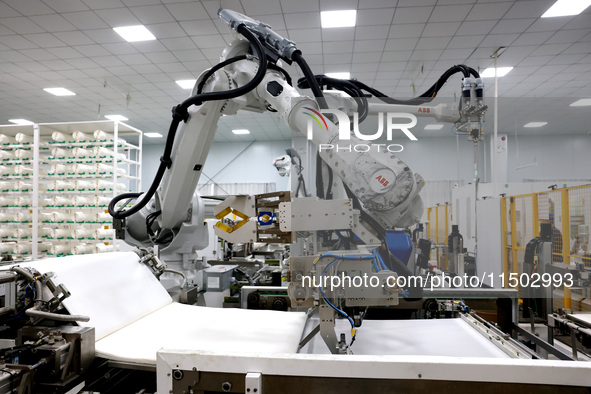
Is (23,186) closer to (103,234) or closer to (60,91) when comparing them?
(103,234)

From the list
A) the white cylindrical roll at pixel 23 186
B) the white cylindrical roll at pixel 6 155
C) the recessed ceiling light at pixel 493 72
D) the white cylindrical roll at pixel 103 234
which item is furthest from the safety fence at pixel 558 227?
the white cylindrical roll at pixel 6 155

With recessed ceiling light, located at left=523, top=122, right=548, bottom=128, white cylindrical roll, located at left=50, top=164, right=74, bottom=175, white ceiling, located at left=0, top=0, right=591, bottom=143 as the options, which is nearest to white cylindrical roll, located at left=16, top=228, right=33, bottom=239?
white cylindrical roll, located at left=50, top=164, right=74, bottom=175

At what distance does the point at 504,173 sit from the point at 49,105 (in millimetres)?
13148

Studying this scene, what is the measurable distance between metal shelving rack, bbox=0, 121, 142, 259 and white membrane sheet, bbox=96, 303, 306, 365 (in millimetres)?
4264

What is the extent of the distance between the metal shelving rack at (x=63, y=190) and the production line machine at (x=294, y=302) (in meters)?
3.64

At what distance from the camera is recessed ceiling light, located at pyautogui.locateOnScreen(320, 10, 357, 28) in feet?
16.7

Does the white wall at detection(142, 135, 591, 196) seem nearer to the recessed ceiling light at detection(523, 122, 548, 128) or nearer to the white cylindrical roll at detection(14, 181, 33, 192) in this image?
the recessed ceiling light at detection(523, 122, 548, 128)

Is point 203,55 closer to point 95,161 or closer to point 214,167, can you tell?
point 95,161

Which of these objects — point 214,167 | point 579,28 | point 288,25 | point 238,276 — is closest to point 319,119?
point 238,276

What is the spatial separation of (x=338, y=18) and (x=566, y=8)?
330 cm

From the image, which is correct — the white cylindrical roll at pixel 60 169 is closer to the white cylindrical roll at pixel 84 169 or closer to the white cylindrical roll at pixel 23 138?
the white cylindrical roll at pixel 84 169

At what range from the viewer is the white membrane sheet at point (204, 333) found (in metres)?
1.64

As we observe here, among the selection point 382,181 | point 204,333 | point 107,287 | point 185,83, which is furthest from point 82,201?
point 382,181

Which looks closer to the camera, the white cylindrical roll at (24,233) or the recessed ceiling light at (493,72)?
the white cylindrical roll at (24,233)
